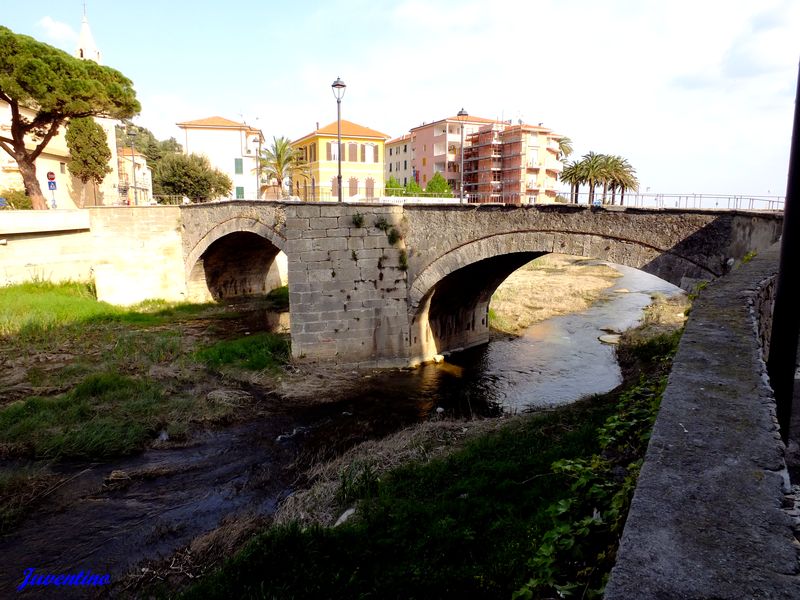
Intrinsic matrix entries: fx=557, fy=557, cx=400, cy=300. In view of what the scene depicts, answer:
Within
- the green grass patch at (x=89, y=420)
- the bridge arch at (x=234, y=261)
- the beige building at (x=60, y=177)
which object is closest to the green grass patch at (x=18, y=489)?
the green grass patch at (x=89, y=420)

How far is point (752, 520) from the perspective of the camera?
2197 millimetres

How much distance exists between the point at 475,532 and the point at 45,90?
27.3 metres

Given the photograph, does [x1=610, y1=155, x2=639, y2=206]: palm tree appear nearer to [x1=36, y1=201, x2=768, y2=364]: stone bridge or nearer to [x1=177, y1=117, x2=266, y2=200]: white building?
[x1=36, y1=201, x2=768, y2=364]: stone bridge

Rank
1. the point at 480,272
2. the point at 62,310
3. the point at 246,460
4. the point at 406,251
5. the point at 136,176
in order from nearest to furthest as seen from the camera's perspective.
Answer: the point at 246,460, the point at 406,251, the point at 480,272, the point at 62,310, the point at 136,176

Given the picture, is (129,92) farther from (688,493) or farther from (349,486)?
(688,493)

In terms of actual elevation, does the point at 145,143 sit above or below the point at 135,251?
above

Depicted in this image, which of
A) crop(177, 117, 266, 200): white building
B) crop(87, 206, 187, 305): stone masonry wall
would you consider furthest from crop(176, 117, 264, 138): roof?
crop(87, 206, 187, 305): stone masonry wall

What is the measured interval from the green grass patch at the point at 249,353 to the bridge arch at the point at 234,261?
391 cm

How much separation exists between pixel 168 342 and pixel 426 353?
348 inches

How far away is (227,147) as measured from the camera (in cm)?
4841

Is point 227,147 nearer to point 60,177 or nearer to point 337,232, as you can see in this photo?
point 60,177

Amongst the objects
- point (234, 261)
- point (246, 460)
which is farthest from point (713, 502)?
point (234, 261)

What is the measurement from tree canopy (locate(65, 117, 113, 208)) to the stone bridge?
6.66 m

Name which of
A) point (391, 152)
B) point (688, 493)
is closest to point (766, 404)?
point (688, 493)
